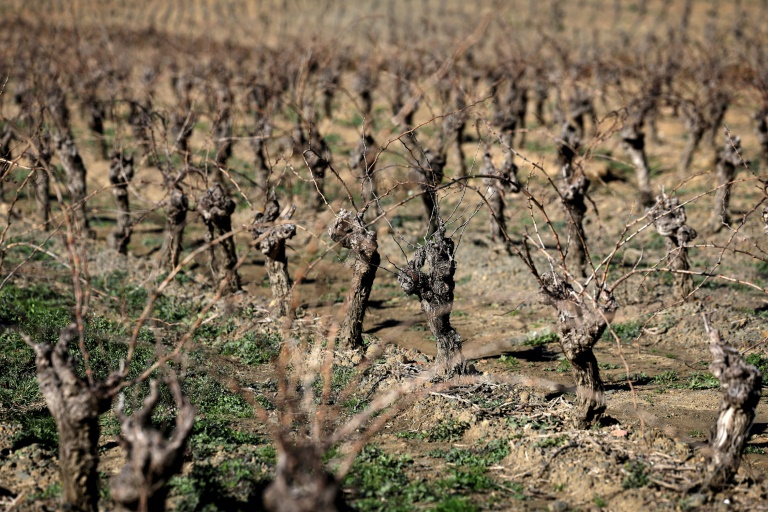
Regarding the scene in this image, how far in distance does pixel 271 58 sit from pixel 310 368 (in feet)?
47.7

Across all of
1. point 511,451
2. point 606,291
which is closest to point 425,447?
point 511,451

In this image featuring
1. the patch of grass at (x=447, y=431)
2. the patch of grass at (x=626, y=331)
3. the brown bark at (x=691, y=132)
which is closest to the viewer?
the patch of grass at (x=447, y=431)

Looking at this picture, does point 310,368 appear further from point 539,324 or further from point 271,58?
point 271,58

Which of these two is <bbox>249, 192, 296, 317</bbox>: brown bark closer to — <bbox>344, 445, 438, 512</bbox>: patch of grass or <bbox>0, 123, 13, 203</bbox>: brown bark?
<bbox>0, 123, 13, 203</bbox>: brown bark

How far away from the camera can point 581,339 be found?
6387 millimetres

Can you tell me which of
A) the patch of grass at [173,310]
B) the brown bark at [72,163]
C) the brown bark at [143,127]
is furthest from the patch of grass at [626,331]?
the brown bark at [72,163]

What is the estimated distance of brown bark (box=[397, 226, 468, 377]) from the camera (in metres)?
7.56

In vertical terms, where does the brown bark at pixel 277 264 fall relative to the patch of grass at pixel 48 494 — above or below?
above

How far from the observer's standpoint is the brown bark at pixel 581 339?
6.40 metres

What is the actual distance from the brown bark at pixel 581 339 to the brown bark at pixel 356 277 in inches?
91.2

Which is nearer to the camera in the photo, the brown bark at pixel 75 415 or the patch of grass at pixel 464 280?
the brown bark at pixel 75 415

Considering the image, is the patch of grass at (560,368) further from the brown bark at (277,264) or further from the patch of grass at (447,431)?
the brown bark at (277,264)

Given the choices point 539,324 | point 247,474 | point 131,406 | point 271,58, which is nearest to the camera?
point 247,474

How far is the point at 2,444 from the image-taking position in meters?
6.34
